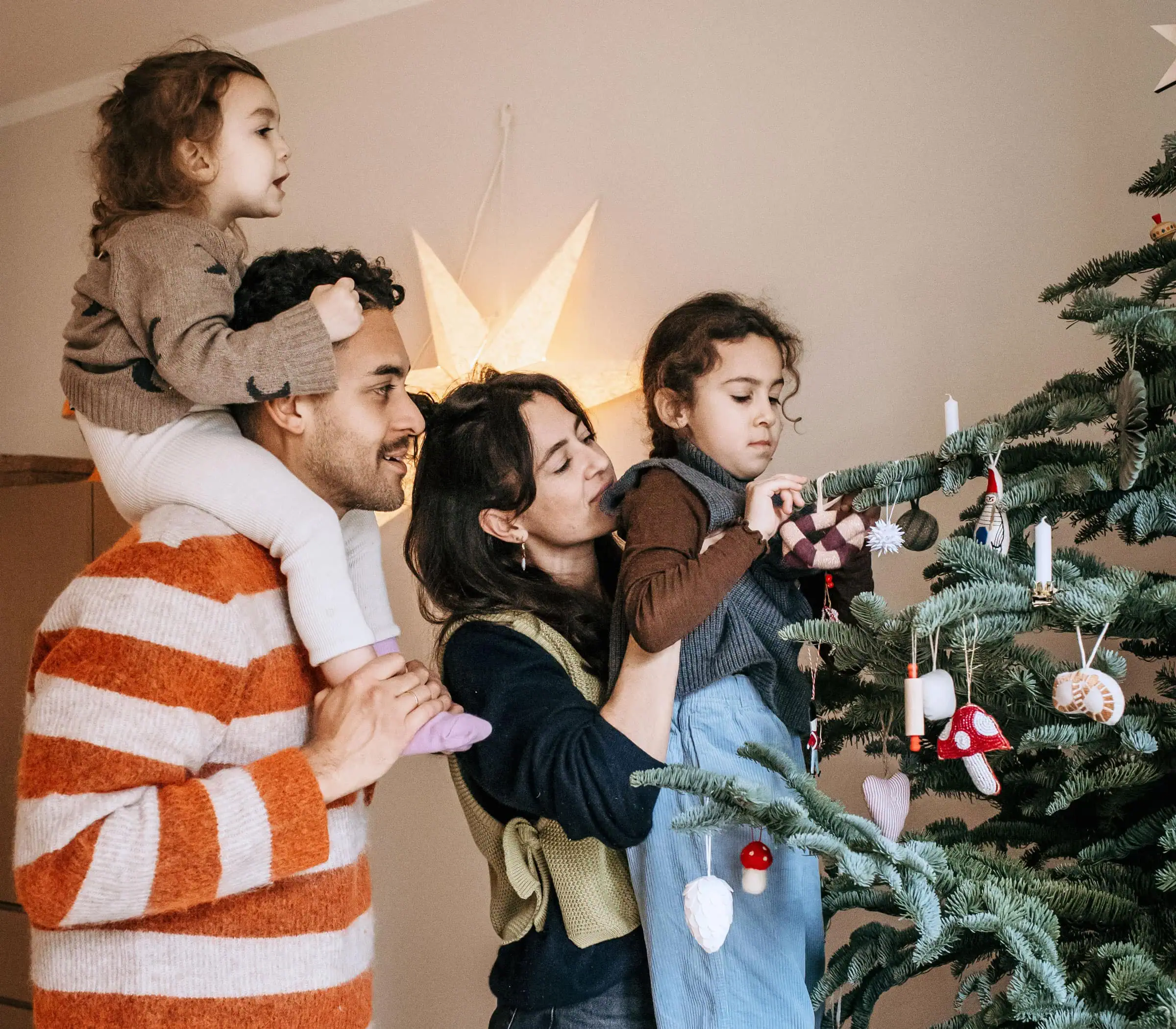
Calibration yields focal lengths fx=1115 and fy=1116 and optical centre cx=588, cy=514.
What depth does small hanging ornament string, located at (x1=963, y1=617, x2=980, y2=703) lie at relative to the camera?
919mm

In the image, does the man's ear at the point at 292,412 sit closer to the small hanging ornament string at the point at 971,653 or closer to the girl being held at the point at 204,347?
the girl being held at the point at 204,347

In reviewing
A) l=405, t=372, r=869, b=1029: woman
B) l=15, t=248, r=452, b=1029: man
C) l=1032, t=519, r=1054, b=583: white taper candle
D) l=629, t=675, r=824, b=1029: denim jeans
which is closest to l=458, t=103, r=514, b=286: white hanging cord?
l=405, t=372, r=869, b=1029: woman

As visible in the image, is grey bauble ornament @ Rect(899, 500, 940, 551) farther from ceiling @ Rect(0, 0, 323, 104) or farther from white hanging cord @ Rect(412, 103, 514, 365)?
ceiling @ Rect(0, 0, 323, 104)

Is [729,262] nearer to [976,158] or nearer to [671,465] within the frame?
[976,158]

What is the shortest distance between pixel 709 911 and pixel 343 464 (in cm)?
63

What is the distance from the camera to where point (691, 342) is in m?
1.48

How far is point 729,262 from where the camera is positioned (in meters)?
2.12

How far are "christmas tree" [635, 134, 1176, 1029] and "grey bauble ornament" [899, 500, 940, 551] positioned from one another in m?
0.03

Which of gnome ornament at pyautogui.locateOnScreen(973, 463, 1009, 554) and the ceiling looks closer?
gnome ornament at pyautogui.locateOnScreen(973, 463, 1009, 554)

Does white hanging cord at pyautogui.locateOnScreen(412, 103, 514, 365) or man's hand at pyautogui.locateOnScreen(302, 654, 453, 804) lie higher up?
white hanging cord at pyautogui.locateOnScreen(412, 103, 514, 365)

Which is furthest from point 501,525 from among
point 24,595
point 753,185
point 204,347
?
point 24,595

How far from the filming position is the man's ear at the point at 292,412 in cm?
127

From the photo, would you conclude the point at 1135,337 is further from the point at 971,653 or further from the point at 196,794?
the point at 196,794

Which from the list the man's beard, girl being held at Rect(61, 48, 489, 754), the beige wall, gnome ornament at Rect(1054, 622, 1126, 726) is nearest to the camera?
gnome ornament at Rect(1054, 622, 1126, 726)
